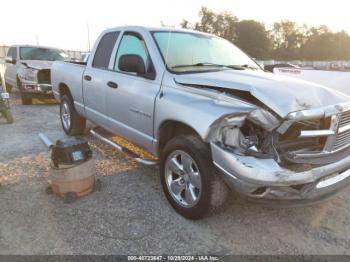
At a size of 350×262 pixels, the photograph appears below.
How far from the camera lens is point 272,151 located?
270 cm

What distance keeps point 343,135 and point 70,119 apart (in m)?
4.52

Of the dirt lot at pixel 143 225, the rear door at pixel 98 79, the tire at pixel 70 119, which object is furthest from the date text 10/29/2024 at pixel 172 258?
the tire at pixel 70 119

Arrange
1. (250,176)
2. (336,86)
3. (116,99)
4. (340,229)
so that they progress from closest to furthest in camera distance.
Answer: (250,176) < (340,229) < (116,99) < (336,86)

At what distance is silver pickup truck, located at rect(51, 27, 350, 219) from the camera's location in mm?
2682

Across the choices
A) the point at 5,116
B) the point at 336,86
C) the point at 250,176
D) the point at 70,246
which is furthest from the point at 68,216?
the point at 336,86

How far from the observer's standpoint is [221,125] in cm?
274

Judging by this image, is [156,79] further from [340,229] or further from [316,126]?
[340,229]

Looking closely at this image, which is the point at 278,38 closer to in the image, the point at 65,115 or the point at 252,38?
the point at 252,38

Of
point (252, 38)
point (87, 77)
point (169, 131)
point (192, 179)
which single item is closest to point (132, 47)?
point (87, 77)

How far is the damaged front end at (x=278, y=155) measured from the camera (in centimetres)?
262

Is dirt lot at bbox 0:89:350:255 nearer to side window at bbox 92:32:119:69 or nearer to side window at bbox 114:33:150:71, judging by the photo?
side window at bbox 114:33:150:71

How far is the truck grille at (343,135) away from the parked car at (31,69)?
27.7ft

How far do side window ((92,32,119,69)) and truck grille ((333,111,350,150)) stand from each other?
10.0 feet

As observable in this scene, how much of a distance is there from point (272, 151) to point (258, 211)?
41.2 inches
